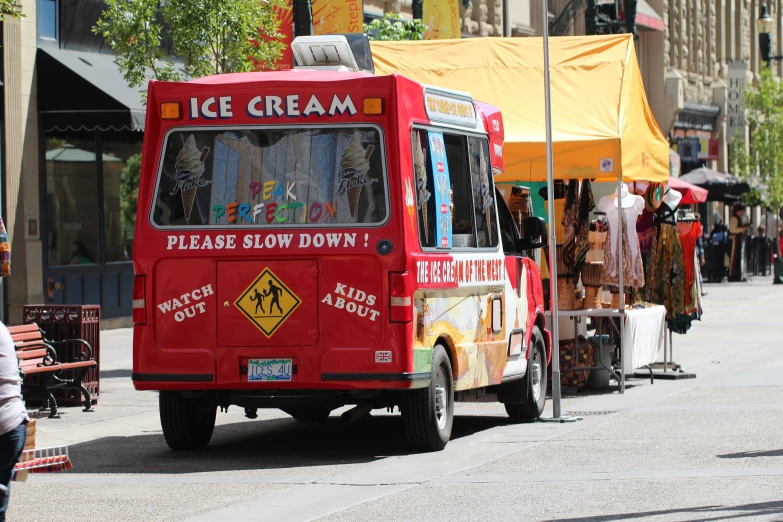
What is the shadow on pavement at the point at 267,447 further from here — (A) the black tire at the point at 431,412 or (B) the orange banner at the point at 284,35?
(B) the orange banner at the point at 284,35

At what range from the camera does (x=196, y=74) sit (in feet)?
60.0

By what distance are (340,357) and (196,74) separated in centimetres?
817

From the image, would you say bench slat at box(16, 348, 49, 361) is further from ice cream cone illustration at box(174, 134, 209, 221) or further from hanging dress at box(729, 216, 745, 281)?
hanging dress at box(729, 216, 745, 281)

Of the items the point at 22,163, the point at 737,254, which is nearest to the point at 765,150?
the point at 737,254

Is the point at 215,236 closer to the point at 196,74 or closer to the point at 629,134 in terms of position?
the point at 629,134

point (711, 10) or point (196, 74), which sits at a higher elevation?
point (711, 10)

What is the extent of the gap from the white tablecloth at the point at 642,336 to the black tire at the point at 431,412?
4.64 meters

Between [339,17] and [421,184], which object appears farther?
[339,17]

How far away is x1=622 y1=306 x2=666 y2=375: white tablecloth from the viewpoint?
15938 millimetres

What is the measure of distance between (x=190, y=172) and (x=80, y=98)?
11728 mm

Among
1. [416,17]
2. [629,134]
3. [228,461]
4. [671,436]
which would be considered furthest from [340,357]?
[416,17]

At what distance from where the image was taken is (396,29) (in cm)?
2305

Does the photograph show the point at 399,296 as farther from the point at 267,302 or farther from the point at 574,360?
the point at 574,360

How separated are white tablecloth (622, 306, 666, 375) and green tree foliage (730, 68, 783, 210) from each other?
32513 mm
